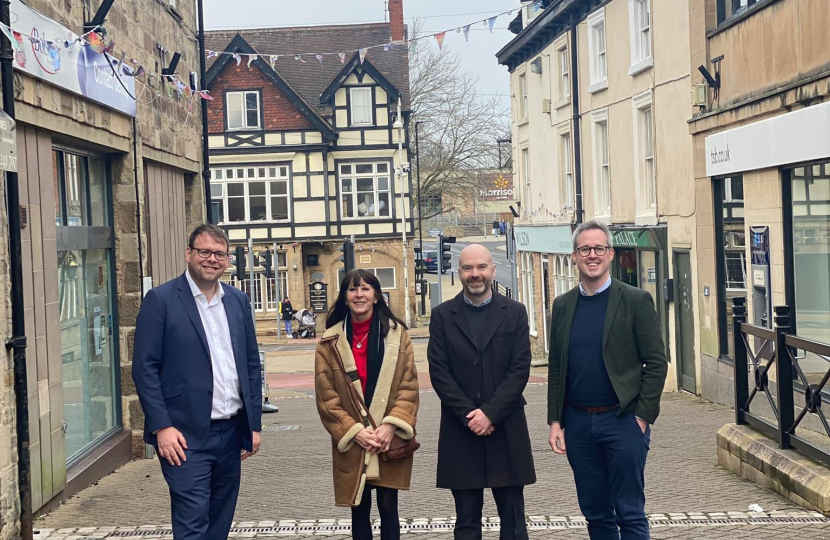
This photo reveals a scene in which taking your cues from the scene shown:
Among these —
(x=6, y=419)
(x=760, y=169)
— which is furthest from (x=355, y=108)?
(x=6, y=419)

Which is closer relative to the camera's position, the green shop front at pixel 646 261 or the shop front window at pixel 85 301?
the shop front window at pixel 85 301

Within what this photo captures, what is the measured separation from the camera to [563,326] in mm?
5629

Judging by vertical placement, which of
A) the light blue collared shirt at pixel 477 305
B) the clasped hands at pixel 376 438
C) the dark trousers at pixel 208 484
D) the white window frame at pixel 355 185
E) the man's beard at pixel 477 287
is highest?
the white window frame at pixel 355 185

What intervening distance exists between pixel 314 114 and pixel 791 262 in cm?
3050

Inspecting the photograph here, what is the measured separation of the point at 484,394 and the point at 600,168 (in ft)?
57.3

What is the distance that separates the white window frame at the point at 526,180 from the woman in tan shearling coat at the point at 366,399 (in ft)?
79.6

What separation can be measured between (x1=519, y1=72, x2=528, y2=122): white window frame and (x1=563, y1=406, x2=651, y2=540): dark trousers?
24703 mm

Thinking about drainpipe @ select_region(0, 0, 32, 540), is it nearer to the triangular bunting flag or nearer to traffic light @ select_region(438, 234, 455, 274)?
the triangular bunting flag

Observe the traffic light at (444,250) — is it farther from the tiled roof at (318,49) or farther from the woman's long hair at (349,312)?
the woman's long hair at (349,312)

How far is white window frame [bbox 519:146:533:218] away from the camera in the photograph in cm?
2981

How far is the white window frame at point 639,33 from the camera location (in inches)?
739

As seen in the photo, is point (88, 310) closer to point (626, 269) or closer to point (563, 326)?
point (563, 326)

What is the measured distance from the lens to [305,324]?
40.5m

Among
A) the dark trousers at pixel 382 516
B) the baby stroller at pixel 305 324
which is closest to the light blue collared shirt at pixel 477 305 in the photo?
the dark trousers at pixel 382 516
